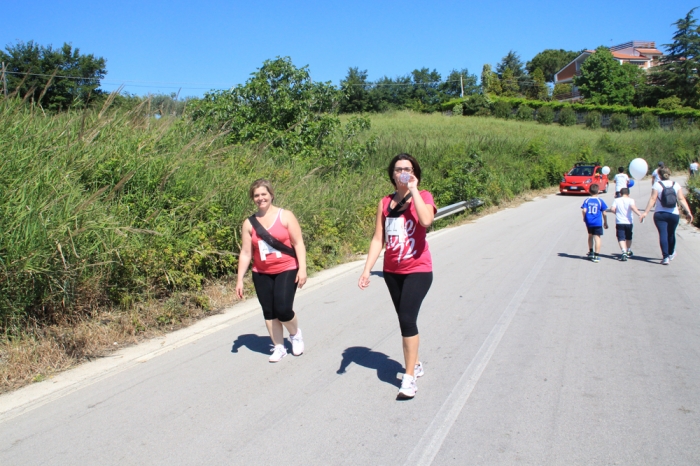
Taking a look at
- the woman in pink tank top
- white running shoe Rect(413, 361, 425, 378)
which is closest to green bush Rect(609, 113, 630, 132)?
white running shoe Rect(413, 361, 425, 378)

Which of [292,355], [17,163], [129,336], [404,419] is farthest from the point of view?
[17,163]

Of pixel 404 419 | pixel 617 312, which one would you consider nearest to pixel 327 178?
pixel 617 312

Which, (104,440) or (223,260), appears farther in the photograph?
(223,260)

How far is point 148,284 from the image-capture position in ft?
23.5

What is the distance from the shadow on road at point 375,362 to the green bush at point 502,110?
63.9 m

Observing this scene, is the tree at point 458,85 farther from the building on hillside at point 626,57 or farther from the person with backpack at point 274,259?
the person with backpack at point 274,259

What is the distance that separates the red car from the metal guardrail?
10.2 m

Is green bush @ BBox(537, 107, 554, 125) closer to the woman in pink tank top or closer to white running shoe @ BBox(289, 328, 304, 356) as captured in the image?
white running shoe @ BBox(289, 328, 304, 356)

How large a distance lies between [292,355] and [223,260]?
294 cm

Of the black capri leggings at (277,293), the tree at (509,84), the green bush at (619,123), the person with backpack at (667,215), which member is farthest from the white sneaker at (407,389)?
the tree at (509,84)

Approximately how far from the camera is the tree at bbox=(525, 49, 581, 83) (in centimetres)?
12031

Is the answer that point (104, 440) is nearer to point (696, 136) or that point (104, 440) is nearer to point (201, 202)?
point (201, 202)

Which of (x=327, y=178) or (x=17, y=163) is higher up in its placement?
(x=17, y=163)

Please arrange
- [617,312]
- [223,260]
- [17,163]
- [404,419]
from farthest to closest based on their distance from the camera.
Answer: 1. [223,260]
2. [617,312]
3. [17,163]
4. [404,419]
